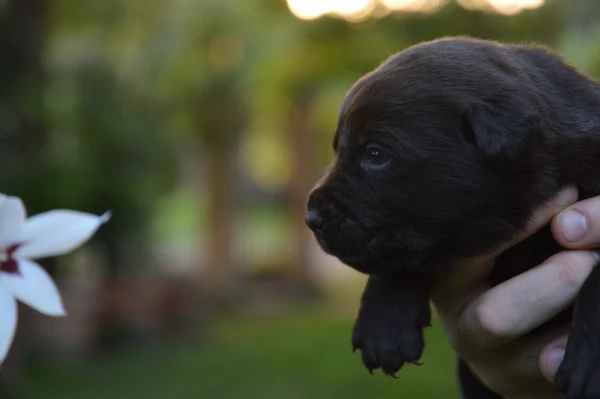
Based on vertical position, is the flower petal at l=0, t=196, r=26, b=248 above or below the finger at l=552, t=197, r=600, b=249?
below

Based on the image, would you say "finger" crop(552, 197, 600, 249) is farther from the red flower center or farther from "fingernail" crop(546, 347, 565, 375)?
the red flower center

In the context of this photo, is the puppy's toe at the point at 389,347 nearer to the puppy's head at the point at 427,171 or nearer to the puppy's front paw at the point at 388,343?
the puppy's front paw at the point at 388,343

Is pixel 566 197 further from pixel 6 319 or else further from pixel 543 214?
pixel 6 319

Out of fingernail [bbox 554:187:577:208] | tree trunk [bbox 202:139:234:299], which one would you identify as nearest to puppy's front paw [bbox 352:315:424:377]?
fingernail [bbox 554:187:577:208]

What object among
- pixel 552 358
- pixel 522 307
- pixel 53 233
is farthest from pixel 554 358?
pixel 53 233

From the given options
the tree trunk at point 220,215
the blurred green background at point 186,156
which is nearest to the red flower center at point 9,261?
the blurred green background at point 186,156

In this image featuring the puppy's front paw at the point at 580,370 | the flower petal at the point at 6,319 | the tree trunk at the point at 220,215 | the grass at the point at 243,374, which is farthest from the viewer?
the tree trunk at the point at 220,215
